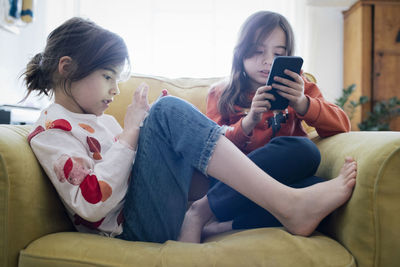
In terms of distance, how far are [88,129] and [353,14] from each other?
248 cm

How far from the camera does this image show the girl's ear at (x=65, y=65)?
0.83m

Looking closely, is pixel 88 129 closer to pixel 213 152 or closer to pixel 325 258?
pixel 213 152

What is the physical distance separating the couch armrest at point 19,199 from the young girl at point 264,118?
1.17 ft

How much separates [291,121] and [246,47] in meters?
0.30

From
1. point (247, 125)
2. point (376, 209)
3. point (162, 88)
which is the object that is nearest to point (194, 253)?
point (376, 209)

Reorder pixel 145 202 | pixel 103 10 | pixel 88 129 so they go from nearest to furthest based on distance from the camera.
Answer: pixel 145 202 < pixel 88 129 < pixel 103 10

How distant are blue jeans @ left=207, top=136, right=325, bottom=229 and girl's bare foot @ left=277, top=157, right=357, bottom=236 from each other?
0.28 feet

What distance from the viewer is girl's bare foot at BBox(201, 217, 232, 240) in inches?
32.9

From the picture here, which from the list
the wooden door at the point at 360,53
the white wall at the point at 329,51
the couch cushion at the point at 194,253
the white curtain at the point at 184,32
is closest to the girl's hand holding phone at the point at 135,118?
the couch cushion at the point at 194,253

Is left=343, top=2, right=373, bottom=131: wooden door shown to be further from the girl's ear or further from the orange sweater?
the girl's ear

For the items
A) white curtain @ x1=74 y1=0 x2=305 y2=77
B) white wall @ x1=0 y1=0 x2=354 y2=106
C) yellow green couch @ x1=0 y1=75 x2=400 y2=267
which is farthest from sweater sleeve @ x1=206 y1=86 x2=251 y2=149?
white curtain @ x1=74 y1=0 x2=305 y2=77

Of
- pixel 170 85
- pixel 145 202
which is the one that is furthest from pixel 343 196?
pixel 170 85

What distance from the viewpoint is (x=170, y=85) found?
4.56ft

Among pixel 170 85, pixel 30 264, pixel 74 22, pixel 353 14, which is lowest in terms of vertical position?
pixel 30 264
